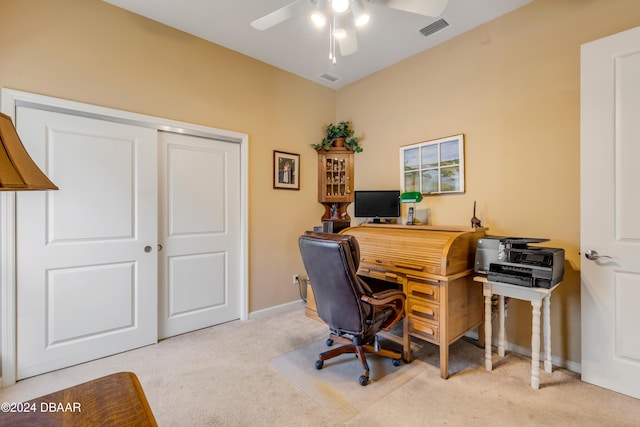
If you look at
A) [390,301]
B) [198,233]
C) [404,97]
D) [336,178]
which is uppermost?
[404,97]

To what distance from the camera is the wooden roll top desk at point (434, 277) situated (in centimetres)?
217

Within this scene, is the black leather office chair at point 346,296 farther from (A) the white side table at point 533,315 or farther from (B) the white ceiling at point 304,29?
(B) the white ceiling at point 304,29

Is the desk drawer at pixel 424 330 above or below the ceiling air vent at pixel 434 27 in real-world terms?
below

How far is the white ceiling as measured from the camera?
247 centimetres

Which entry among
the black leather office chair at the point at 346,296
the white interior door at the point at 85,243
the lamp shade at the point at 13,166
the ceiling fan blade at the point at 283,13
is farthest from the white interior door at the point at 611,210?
the white interior door at the point at 85,243

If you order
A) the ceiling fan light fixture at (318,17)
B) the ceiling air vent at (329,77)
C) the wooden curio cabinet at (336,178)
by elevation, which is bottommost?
the wooden curio cabinet at (336,178)

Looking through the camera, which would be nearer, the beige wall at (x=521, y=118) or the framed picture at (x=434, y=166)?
the beige wall at (x=521, y=118)

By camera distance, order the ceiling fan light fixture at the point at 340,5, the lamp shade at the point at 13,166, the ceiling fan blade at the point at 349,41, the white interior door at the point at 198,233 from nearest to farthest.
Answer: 1. the lamp shade at the point at 13,166
2. the ceiling fan light fixture at the point at 340,5
3. the ceiling fan blade at the point at 349,41
4. the white interior door at the point at 198,233

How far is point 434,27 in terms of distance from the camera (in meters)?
2.75

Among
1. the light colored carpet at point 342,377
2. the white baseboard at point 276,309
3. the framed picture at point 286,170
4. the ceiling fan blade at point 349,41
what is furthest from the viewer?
the framed picture at point 286,170

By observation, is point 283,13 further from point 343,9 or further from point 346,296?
point 346,296

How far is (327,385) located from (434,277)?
3.67ft

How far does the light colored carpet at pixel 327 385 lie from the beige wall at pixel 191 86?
1110 mm

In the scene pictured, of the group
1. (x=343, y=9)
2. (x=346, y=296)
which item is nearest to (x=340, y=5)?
(x=343, y=9)
